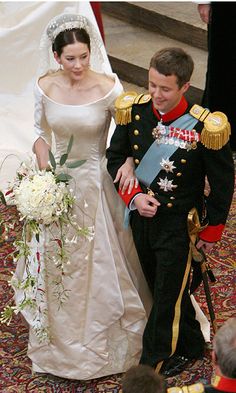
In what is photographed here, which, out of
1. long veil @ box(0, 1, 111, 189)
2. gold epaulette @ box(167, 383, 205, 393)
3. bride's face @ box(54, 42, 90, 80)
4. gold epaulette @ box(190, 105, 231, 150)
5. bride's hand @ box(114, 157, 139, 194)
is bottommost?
long veil @ box(0, 1, 111, 189)

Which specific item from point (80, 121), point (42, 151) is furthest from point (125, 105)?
point (42, 151)

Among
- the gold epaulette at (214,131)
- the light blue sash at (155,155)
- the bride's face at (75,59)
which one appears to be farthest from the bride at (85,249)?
the gold epaulette at (214,131)

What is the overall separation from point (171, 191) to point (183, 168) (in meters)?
0.12

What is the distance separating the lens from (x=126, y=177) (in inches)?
139

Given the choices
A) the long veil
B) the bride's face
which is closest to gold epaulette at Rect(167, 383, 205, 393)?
the bride's face

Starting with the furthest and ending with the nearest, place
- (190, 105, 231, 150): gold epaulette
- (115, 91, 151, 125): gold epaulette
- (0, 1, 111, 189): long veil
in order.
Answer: (0, 1, 111, 189): long veil
(115, 91, 151, 125): gold epaulette
(190, 105, 231, 150): gold epaulette

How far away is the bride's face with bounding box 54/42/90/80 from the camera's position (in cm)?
349

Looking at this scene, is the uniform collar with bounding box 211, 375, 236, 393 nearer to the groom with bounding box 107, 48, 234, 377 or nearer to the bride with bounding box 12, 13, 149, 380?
the groom with bounding box 107, 48, 234, 377

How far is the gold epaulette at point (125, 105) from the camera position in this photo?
137 inches

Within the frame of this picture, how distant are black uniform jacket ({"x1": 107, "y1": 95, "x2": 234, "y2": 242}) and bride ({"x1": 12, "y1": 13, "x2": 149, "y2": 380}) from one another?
5.7 inches

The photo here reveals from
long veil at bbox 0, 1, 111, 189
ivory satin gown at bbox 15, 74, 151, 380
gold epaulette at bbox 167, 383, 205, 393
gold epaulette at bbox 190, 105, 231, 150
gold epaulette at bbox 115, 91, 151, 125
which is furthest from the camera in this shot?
long veil at bbox 0, 1, 111, 189

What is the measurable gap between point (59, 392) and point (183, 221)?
0.92 metres

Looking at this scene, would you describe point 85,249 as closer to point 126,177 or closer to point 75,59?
point 126,177

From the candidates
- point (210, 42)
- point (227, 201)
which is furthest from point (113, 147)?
point (210, 42)
